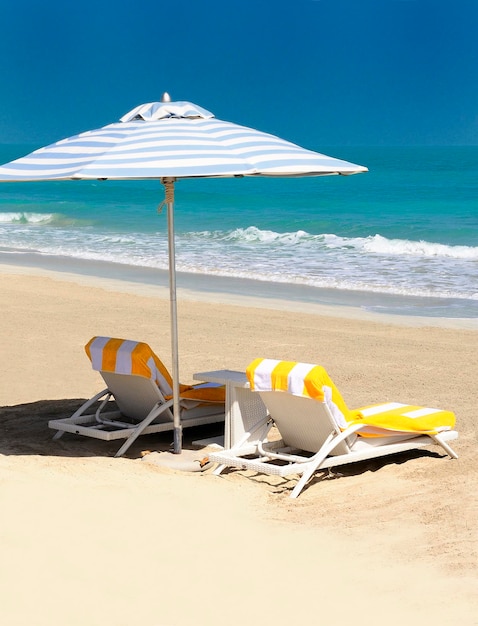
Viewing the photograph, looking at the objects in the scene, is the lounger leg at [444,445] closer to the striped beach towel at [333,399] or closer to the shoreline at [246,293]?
the striped beach towel at [333,399]

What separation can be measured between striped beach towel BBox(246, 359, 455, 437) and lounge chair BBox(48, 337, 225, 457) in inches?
32.0

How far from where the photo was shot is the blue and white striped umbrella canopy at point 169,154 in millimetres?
5250

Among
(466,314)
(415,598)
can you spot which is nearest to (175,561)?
(415,598)

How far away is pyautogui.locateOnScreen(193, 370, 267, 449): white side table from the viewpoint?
6.08 metres

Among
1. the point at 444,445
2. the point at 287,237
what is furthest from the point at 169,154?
the point at 287,237

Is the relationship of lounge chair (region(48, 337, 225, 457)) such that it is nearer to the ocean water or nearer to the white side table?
the white side table

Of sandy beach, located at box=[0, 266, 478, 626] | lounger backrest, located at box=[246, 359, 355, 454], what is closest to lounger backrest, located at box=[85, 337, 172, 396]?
sandy beach, located at box=[0, 266, 478, 626]

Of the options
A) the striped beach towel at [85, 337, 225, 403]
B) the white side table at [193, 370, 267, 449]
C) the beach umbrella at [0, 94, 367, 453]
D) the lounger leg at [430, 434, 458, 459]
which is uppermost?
the beach umbrella at [0, 94, 367, 453]

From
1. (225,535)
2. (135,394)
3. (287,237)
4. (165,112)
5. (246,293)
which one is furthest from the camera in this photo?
(287,237)

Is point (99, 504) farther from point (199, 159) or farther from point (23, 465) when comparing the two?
point (199, 159)

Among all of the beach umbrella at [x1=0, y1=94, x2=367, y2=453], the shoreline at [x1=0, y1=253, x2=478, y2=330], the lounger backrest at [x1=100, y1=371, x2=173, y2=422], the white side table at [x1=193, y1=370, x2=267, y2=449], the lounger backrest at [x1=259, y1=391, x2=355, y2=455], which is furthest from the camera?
the shoreline at [x1=0, y1=253, x2=478, y2=330]

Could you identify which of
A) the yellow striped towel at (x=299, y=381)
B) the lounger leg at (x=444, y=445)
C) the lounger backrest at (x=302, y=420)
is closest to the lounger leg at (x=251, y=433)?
the lounger backrest at (x=302, y=420)

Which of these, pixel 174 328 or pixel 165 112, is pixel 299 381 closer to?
pixel 174 328

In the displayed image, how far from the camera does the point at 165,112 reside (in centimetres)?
598
